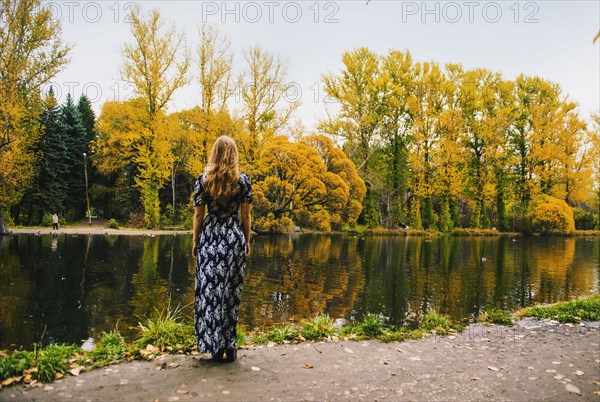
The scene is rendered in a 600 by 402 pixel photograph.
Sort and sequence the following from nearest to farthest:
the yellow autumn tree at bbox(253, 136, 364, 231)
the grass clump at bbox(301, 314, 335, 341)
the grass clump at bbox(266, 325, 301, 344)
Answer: the grass clump at bbox(266, 325, 301, 344)
the grass clump at bbox(301, 314, 335, 341)
the yellow autumn tree at bbox(253, 136, 364, 231)

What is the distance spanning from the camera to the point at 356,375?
3.90 metres

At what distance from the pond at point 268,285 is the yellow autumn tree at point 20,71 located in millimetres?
7456

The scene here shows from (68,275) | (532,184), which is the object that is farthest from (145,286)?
(532,184)

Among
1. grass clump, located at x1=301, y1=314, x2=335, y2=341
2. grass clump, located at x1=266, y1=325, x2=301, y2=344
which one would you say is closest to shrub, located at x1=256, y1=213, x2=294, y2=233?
grass clump, located at x1=301, y1=314, x2=335, y2=341

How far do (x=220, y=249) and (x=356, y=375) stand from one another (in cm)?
173

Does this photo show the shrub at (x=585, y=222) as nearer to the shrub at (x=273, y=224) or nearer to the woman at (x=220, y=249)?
the shrub at (x=273, y=224)

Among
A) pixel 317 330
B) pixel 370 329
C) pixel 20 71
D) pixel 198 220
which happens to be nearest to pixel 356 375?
pixel 317 330

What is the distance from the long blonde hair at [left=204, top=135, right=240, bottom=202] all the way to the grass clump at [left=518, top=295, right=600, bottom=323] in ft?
19.1

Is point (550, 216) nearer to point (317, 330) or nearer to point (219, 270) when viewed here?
point (317, 330)

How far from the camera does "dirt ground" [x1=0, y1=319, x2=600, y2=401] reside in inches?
132

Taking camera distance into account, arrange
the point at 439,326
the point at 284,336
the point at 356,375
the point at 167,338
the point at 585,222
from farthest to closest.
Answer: the point at 585,222 → the point at 439,326 → the point at 284,336 → the point at 167,338 → the point at 356,375

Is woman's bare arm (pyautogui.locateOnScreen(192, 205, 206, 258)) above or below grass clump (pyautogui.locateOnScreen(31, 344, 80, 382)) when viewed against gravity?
above

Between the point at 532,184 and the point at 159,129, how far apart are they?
31749 mm

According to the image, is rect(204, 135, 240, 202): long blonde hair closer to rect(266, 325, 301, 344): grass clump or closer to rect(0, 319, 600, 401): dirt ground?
rect(0, 319, 600, 401): dirt ground
